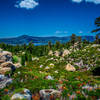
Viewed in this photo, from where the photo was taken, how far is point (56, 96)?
7.93m

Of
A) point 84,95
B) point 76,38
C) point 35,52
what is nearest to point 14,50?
point 35,52

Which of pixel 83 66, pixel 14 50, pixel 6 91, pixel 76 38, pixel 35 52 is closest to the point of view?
pixel 6 91

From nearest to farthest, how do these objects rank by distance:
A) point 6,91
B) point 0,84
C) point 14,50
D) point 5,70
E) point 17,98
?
point 17,98, point 6,91, point 0,84, point 5,70, point 14,50

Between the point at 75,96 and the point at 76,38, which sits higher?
the point at 76,38

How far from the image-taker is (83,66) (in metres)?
30.0

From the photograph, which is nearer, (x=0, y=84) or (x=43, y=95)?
(x=43, y=95)

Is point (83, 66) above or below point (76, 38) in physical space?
below

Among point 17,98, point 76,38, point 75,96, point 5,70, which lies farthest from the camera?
point 76,38

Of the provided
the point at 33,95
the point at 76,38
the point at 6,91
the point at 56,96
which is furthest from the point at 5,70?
the point at 76,38

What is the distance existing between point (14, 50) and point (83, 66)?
9364 centimetres

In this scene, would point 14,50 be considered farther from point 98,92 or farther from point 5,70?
point 98,92

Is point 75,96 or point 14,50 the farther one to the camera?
point 14,50

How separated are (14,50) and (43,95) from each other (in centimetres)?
10710

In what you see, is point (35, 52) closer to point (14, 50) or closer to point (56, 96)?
point (14, 50)
